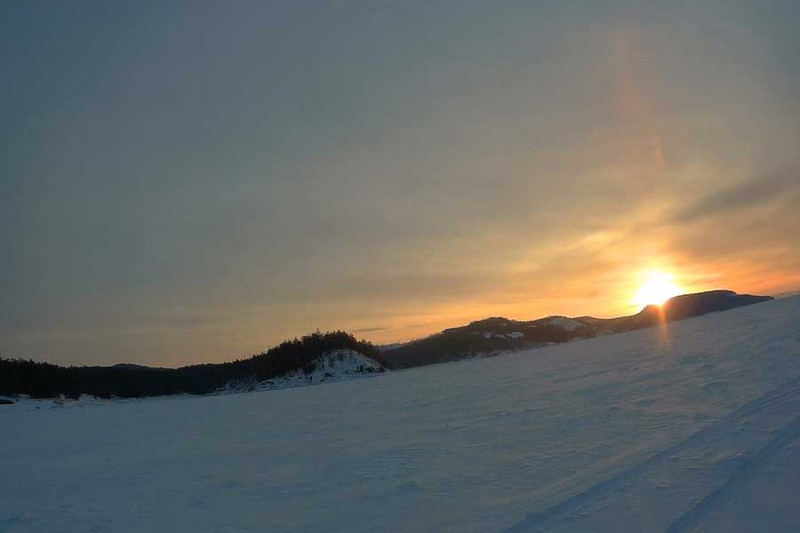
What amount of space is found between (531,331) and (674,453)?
3899 inches

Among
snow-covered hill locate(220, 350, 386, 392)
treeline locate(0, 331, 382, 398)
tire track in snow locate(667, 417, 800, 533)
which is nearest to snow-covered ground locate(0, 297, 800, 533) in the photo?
tire track in snow locate(667, 417, 800, 533)

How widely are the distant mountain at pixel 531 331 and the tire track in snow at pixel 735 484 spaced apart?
7516 centimetres

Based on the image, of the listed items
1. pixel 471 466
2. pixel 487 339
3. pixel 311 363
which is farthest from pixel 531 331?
pixel 471 466

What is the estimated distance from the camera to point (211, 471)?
34.9ft

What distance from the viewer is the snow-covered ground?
623 cm

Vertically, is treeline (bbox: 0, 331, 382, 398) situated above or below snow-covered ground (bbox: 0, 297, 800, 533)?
above

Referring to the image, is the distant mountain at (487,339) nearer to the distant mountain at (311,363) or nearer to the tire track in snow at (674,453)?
the distant mountain at (311,363)

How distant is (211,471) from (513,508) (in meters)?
6.83

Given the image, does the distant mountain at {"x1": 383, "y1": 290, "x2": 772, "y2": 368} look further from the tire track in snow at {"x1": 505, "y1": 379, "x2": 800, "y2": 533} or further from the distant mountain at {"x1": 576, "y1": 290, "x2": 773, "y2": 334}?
the tire track in snow at {"x1": 505, "y1": 379, "x2": 800, "y2": 533}

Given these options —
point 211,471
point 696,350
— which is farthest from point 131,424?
point 696,350

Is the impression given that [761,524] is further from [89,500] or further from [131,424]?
[131,424]

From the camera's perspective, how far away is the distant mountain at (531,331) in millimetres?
89000

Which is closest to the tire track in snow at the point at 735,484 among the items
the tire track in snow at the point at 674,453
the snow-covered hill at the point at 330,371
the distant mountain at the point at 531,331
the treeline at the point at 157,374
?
the tire track in snow at the point at 674,453

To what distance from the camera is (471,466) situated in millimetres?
8977
